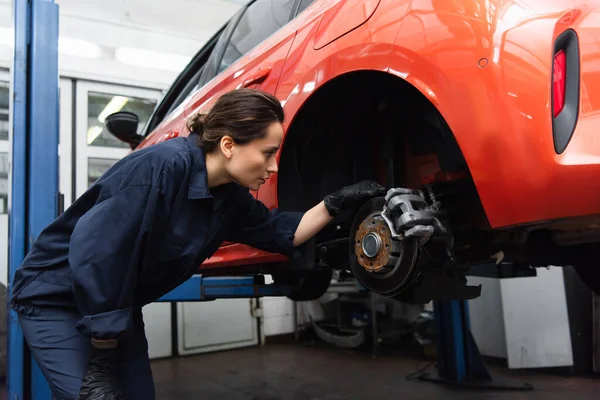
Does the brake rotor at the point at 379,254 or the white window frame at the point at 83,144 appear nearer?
the brake rotor at the point at 379,254

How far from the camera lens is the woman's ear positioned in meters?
1.18

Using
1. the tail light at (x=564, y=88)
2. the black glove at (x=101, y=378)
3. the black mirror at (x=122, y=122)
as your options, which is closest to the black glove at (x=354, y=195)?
the tail light at (x=564, y=88)

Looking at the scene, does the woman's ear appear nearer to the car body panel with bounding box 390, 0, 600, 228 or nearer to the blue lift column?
the car body panel with bounding box 390, 0, 600, 228

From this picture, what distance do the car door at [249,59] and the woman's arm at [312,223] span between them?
0.16 metres

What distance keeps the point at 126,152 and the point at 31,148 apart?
9.46 ft

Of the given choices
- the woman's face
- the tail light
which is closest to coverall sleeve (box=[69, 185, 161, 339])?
the woman's face

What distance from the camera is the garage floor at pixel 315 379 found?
2963 mm

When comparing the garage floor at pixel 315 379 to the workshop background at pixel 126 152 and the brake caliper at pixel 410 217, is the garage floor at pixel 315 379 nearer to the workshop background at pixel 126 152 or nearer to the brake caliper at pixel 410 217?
the workshop background at pixel 126 152

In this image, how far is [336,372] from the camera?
3637 mm

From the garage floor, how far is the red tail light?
2383mm

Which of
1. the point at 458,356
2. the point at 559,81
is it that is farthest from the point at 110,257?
the point at 458,356

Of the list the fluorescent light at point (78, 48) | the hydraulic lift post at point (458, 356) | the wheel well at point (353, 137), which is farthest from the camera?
the fluorescent light at point (78, 48)

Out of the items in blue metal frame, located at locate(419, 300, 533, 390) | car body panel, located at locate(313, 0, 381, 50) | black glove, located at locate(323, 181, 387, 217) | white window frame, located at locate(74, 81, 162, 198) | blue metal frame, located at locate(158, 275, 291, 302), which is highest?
white window frame, located at locate(74, 81, 162, 198)

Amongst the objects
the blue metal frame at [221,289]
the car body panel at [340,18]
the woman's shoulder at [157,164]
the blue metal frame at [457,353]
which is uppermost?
the car body panel at [340,18]
